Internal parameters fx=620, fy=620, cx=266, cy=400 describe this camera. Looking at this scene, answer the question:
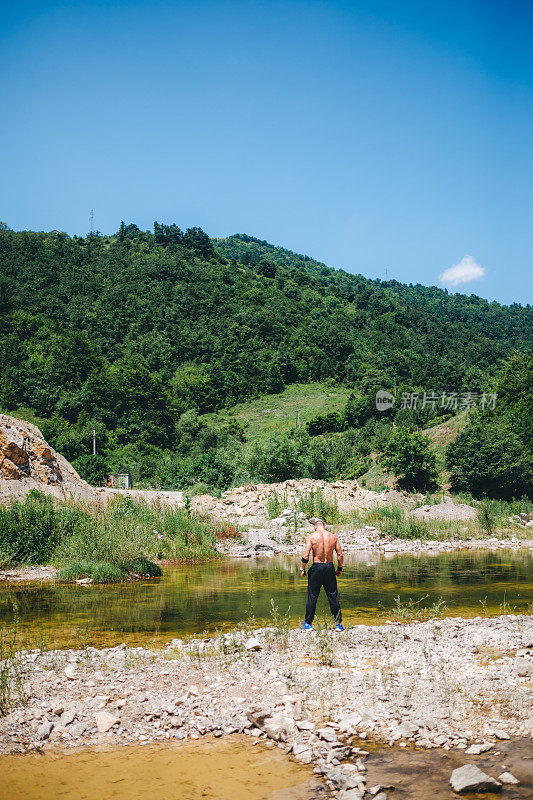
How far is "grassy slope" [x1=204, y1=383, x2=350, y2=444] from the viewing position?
68438mm

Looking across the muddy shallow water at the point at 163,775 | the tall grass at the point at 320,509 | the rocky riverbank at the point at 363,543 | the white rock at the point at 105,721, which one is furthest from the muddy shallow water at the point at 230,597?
the tall grass at the point at 320,509

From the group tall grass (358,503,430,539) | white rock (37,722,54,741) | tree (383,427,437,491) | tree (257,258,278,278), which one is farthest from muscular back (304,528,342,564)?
tree (257,258,278,278)

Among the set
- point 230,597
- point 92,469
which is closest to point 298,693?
point 230,597

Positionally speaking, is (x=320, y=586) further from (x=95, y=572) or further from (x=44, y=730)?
(x=95, y=572)

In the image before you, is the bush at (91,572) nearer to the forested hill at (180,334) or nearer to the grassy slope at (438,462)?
the grassy slope at (438,462)

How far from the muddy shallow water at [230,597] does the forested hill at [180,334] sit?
49.0m

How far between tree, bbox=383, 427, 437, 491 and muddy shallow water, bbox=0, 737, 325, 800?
109 ft

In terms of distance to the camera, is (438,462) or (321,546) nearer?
(321,546)

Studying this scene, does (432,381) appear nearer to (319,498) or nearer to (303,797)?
(319,498)

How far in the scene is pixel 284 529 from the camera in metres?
24.0

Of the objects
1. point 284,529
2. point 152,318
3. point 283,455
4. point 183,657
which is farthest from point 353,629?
point 152,318

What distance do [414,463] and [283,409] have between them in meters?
38.4

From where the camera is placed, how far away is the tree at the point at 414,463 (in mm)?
37938

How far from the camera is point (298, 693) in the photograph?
7082mm
